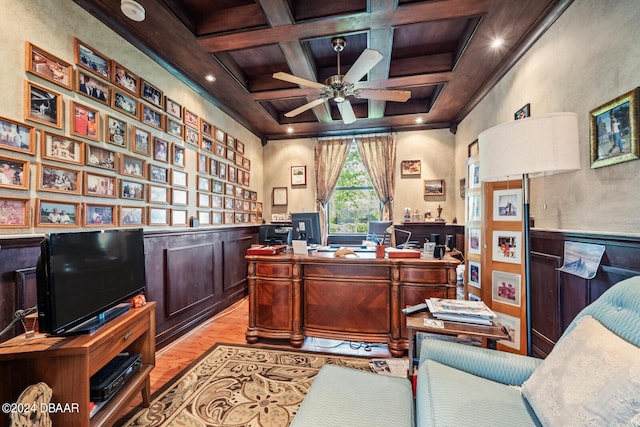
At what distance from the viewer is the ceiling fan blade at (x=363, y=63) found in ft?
7.80

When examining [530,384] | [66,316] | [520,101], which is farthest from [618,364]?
[520,101]

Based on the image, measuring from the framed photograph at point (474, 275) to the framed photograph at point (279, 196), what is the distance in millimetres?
3658

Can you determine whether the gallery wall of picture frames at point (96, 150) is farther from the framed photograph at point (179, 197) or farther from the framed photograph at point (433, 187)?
the framed photograph at point (433, 187)

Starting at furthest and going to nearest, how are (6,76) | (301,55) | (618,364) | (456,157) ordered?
(456,157), (301,55), (6,76), (618,364)

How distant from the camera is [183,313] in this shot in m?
3.13

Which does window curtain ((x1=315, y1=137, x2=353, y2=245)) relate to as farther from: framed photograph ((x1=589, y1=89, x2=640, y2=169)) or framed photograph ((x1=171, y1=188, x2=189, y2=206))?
framed photograph ((x1=589, y1=89, x2=640, y2=169))

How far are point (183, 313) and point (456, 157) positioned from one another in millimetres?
5070

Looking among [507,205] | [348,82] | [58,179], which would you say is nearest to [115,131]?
[58,179]

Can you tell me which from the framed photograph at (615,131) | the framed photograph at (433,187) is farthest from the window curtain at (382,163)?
the framed photograph at (615,131)

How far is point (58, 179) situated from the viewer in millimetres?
1911

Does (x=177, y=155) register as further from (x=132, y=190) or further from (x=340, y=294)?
(x=340, y=294)

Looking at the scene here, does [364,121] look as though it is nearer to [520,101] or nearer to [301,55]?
[301,55]

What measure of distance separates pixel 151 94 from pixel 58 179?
4.29ft

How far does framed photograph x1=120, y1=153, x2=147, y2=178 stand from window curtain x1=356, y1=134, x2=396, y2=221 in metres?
3.89
